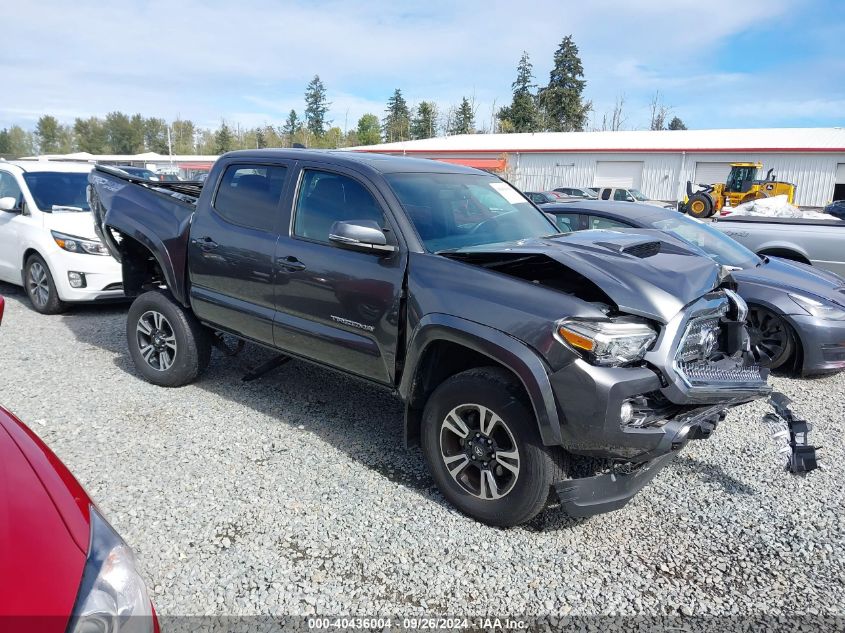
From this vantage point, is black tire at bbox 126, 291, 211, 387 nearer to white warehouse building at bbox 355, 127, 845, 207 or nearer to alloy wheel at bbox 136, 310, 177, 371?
alloy wheel at bbox 136, 310, 177, 371

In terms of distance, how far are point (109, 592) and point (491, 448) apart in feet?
6.49

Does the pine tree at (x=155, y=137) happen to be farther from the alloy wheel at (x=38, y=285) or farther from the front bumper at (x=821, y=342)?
the front bumper at (x=821, y=342)

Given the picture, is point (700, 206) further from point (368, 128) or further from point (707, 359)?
point (368, 128)

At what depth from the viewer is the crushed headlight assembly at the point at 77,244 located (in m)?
7.09

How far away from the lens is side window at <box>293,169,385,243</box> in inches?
148

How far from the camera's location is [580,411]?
8.98ft

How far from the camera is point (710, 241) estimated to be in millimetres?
6504

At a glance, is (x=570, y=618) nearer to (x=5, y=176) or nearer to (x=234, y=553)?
(x=234, y=553)

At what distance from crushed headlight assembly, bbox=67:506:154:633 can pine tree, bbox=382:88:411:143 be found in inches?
3491

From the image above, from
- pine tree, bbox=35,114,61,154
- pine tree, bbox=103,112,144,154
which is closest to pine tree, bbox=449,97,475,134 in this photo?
pine tree, bbox=103,112,144,154

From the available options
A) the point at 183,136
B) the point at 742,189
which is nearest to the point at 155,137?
the point at 183,136

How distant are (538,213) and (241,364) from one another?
3125 mm

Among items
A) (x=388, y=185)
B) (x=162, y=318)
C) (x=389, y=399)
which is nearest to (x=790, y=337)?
(x=389, y=399)

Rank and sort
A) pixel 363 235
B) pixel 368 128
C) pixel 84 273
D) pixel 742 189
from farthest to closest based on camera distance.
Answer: pixel 368 128
pixel 742 189
pixel 84 273
pixel 363 235
